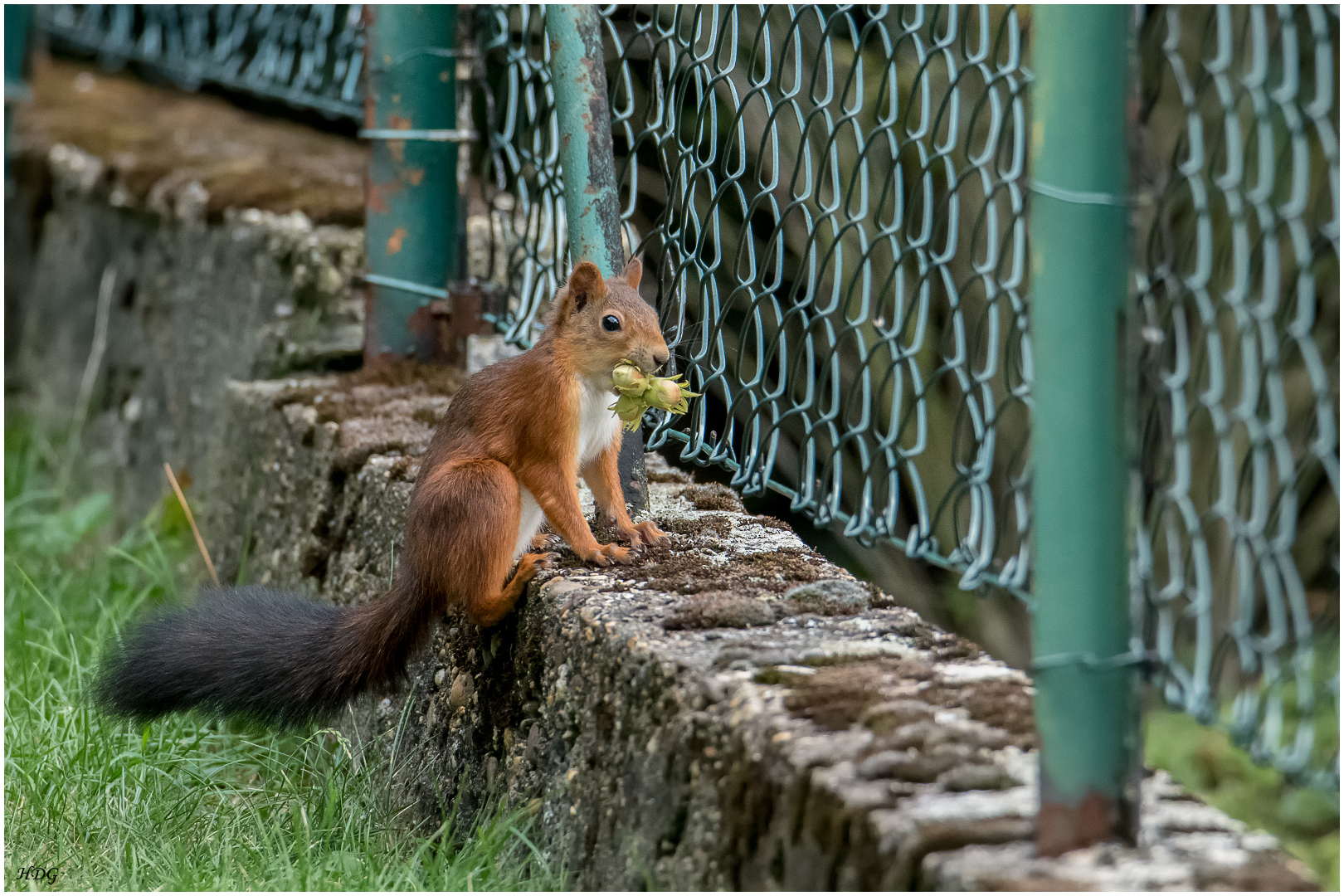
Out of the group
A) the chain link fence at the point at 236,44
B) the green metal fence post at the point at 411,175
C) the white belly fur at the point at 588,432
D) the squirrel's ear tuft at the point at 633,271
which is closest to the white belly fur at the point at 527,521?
the white belly fur at the point at 588,432

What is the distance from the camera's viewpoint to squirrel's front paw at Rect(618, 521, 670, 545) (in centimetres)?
236

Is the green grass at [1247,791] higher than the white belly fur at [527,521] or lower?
lower

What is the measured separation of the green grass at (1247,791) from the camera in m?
2.95

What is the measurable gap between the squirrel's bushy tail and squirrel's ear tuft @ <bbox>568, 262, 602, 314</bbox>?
0.58m

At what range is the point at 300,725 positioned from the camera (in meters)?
2.36

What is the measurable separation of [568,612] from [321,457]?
1415 mm

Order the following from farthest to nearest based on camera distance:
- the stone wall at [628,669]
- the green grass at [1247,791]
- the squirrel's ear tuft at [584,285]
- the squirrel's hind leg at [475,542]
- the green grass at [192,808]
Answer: the green grass at [1247,791] → the squirrel's ear tuft at [584,285] → the squirrel's hind leg at [475,542] → the green grass at [192,808] → the stone wall at [628,669]

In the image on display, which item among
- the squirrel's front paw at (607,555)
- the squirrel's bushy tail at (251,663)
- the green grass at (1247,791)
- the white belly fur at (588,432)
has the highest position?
the white belly fur at (588,432)

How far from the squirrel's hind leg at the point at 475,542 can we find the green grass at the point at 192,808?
0.36m

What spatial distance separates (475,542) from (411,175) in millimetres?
1649

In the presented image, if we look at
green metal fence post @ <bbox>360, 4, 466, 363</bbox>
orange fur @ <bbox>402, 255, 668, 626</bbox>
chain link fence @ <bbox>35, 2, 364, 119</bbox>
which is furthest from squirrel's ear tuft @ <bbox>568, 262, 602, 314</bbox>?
chain link fence @ <bbox>35, 2, 364, 119</bbox>

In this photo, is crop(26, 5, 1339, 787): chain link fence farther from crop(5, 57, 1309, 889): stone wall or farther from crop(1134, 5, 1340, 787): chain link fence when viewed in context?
crop(5, 57, 1309, 889): stone wall

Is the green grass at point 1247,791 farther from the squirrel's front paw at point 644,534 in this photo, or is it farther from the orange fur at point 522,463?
the orange fur at point 522,463

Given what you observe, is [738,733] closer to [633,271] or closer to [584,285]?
[584,285]
